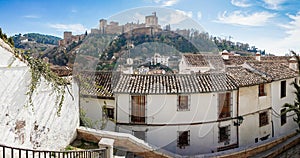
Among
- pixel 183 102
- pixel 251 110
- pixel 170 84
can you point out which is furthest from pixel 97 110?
pixel 251 110

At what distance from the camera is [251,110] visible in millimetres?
12547

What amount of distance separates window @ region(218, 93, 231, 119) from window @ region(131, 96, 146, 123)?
3.58 meters

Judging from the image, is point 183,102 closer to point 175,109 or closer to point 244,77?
point 175,109

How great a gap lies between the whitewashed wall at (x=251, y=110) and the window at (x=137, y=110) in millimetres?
4848

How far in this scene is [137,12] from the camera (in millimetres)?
8023

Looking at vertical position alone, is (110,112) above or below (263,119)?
above

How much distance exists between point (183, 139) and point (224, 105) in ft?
8.25

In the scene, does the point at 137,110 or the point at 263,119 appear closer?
the point at 137,110

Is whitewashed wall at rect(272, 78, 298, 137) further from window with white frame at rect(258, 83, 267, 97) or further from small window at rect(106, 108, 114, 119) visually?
small window at rect(106, 108, 114, 119)

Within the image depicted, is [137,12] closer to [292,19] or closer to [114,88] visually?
[114,88]

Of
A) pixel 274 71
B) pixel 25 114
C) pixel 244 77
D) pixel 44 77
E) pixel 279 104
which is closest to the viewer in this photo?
pixel 25 114

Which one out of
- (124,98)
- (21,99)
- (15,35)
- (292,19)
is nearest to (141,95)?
(124,98)

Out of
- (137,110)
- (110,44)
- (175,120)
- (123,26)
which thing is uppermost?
(123,26)

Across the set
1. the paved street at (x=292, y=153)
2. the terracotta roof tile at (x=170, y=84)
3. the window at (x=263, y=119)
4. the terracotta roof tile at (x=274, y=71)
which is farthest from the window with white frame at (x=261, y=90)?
the paved street at (x=292, y=153)
